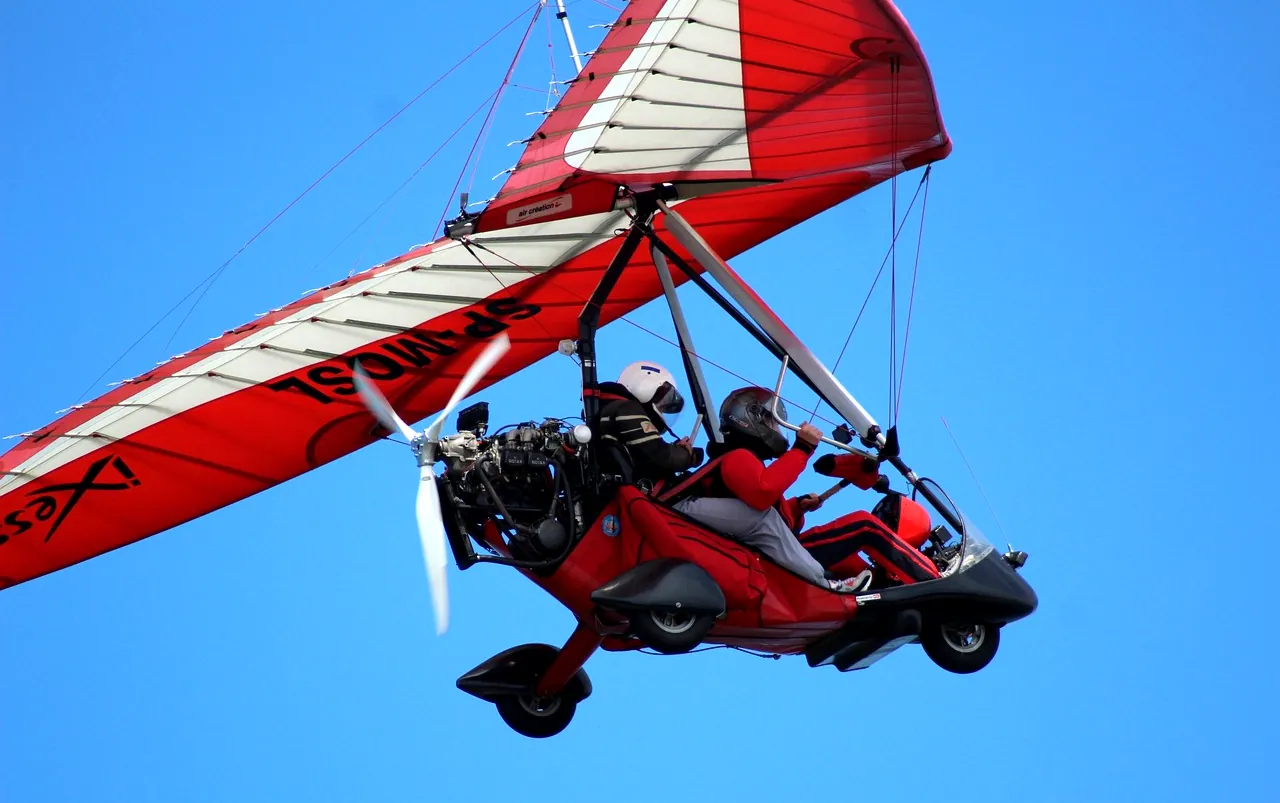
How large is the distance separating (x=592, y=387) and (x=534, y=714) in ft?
9.67

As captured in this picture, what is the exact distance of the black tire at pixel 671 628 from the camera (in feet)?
48.8

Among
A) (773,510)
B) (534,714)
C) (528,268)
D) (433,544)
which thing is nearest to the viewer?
(433,544)

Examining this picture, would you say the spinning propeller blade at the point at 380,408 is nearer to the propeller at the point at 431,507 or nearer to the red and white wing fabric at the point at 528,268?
the propeller at the point at 431,507

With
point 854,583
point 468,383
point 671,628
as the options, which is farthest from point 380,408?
point 854,583

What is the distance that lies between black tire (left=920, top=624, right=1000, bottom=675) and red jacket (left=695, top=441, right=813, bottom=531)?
1682mm

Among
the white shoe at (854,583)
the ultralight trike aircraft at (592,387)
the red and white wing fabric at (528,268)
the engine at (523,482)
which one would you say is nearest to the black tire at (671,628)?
the ultralight trike aircraft at (592,387)

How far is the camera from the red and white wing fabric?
15.0m

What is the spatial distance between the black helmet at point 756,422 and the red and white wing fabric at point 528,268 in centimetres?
141

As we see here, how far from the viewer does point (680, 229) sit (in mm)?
16203

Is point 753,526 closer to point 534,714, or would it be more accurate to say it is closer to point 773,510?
point 773,510

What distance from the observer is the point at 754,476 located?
15.3m

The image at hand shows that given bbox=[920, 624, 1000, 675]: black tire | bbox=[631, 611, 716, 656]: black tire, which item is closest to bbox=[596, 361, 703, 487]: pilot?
bbox=[631, 611, 716, 656]: black tire

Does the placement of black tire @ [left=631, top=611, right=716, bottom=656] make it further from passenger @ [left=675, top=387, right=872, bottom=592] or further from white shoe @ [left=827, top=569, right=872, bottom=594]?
white shoe @ [left=827, top=569, right=872, bottom=594]

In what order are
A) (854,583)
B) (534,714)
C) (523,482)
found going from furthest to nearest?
(534,714), (854,583), (523,482)
